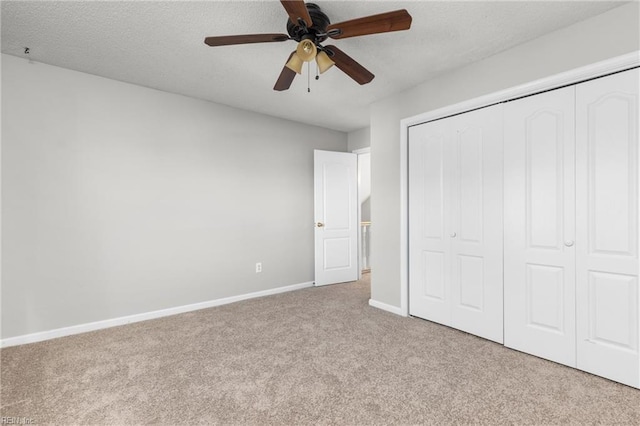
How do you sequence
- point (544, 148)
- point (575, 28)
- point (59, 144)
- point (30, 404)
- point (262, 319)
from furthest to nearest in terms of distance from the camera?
1. point (262, 319)
2. point (59, 144)
3. point (544, 148)
4. point (575, 28)
5. point (30, 404)

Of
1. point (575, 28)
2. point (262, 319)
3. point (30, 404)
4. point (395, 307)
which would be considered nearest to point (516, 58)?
point (575, 28)

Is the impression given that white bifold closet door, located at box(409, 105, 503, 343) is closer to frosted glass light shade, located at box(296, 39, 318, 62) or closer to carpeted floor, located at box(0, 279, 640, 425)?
carpeted floor, located at box(0, 279, 640, 425)

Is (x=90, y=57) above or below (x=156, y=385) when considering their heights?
above

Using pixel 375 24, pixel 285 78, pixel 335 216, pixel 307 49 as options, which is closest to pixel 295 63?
pixel 307 49

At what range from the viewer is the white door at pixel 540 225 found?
2234mm

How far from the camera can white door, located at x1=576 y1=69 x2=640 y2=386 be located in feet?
6.47

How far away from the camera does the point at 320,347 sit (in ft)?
8.44

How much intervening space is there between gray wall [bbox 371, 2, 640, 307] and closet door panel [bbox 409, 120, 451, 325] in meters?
0.18

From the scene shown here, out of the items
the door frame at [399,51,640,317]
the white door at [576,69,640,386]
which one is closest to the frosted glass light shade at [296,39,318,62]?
the door frame at [399,51,640,317]

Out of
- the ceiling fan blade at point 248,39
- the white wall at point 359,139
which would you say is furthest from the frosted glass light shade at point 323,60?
the white wall at point 359,139

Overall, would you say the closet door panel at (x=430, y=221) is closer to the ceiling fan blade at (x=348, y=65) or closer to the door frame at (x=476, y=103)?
the door frame at (x=476, y=103)

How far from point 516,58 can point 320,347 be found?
9.19 feet

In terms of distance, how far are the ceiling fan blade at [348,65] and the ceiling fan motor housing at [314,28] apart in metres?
0.09

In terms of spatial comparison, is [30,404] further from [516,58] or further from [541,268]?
[516,58]
